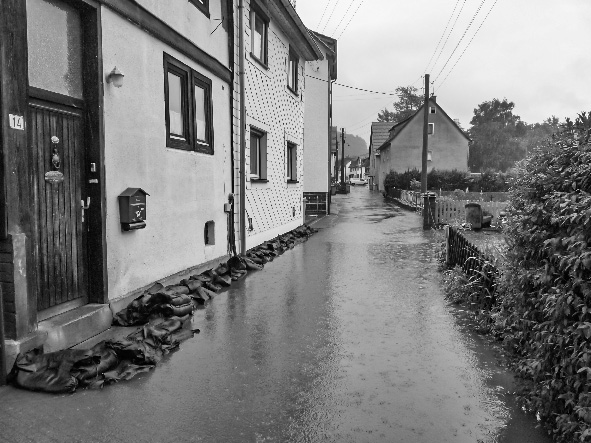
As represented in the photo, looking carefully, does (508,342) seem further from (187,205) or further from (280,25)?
(280,25)

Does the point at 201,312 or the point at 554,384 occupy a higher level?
the point at 554,384

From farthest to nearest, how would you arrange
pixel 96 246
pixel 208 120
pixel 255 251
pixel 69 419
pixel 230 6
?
pixel 255 251 → pixel 230 6 → pixel 208 120 → pixel 96 246 → pixel 69 419

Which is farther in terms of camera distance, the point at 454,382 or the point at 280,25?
the point at 280,25

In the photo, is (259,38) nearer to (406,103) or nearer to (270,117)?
(270,117)

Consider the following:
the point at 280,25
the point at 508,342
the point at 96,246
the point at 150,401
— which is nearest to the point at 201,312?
the point at 96,246

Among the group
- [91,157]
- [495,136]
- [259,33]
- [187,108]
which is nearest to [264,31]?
[259,33]

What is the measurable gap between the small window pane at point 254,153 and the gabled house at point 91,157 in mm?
4074

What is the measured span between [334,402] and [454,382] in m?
1.11

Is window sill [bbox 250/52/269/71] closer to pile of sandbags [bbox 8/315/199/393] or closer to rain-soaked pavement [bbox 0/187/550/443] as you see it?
rain-soaked pavement [bbox 0/187/550/443]

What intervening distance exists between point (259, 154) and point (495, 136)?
81.4 m

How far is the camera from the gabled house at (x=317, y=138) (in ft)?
81.7

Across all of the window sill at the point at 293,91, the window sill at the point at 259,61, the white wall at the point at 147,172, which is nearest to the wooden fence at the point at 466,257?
the white wall at the point at 147,172

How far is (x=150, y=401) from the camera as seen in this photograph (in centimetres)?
373

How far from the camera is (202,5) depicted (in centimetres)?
849
